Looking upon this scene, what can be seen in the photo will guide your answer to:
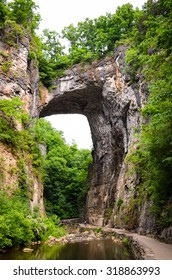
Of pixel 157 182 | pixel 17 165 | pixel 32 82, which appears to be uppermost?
pixel 32 82

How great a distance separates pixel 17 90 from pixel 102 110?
10532 mm

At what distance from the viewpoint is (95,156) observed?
28.1 m

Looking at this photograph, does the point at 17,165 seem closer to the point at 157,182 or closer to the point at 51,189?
the point at 157,182

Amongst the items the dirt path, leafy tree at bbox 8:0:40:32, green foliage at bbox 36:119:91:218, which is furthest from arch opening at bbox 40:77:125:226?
the dirt path

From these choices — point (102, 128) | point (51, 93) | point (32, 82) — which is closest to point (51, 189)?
point (102, 128)

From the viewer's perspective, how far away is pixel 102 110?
26.3 m

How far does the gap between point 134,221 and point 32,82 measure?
1349 centimetres

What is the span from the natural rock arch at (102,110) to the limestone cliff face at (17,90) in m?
3.46

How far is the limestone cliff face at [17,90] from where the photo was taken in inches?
537

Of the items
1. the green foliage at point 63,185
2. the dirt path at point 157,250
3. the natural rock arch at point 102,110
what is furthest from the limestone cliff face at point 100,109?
→ the dirt path at point 157,250

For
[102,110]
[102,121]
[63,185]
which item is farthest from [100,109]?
[63,185]

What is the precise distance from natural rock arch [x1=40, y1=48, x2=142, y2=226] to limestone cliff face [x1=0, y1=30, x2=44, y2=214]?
3460 mm

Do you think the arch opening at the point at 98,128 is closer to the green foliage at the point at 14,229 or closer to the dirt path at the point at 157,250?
the green foliage at the point at 14,229

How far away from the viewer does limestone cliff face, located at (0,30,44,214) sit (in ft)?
44.8
